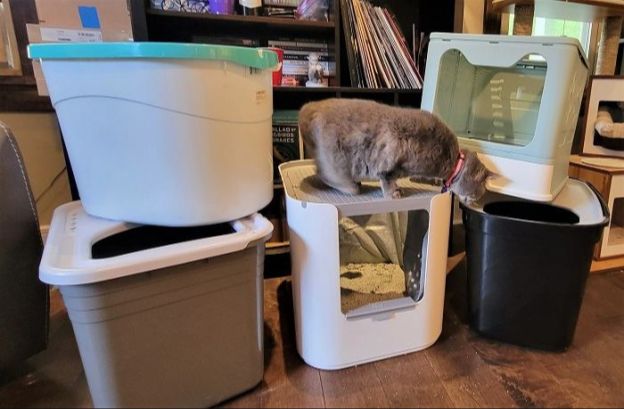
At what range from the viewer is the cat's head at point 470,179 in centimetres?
100

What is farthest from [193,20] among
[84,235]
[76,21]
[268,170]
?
[84,235]

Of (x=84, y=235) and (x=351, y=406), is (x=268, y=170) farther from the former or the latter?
(x=351, y=406)

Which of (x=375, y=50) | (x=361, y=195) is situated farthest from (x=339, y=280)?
(x=375, y=50)

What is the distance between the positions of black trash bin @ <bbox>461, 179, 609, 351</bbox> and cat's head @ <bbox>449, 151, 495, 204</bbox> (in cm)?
5

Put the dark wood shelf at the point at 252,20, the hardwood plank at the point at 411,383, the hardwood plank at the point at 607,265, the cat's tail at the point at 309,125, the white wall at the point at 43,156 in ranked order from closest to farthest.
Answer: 1. the hardwood plank at the point at 411,383
2. the cat's tail at the point at 309,125
3. the dark wood shelf at the point at 252,20
4. the white wall at the point at 43,156
5. the hardwood plank at the point at 607,265

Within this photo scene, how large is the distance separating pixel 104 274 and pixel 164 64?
0.40 meters

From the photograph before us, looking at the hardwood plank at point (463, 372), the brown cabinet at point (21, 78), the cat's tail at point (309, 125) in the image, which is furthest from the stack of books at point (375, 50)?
the brown cabinet at point (21, 78)

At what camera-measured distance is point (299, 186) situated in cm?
106

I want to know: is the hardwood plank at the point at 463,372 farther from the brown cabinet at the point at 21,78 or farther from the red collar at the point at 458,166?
the brown cabinet at the point at 21,78

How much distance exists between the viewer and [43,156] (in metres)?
1.38

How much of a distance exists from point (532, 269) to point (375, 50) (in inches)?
35.9

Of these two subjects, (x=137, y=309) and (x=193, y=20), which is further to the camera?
(x=193, y=20)

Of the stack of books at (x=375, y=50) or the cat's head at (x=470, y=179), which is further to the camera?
the stack of books at (x=375, y=50)

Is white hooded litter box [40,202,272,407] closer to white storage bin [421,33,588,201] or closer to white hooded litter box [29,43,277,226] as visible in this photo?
white hooded litter box [29,43,277,226]
